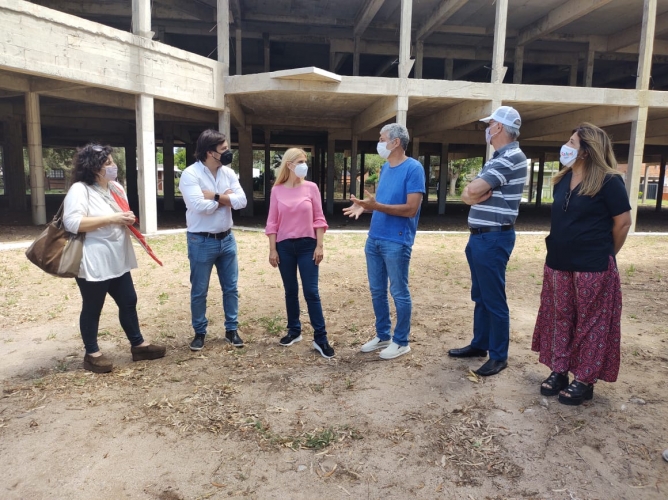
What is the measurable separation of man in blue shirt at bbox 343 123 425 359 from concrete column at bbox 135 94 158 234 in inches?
364

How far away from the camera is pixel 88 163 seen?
360 centimetres

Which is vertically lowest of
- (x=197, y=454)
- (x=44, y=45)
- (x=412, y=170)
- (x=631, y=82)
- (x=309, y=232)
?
(x=197, y=454)

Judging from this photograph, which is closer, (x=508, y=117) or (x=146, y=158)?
(x=508, y=117)

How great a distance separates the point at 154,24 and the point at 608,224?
61.0 feet

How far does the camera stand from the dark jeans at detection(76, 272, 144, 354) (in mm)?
3652

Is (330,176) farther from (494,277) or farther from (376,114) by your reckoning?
(494,277)

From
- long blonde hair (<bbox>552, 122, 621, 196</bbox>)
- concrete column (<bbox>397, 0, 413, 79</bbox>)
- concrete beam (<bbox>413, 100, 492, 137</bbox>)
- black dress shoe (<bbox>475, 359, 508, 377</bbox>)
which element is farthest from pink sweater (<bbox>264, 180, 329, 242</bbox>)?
concrete column (<bbox>397, 0, 413, 79</bbox>)

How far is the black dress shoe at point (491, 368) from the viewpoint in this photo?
3744mm

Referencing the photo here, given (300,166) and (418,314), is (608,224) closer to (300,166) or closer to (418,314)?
(300,166)

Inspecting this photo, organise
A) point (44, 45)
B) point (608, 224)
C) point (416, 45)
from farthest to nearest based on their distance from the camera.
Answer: point (416, 45) < point (44, 45) < point (608, 224)

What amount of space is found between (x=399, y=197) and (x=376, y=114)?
12.0 metres

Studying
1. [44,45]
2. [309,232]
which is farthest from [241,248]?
[309,232]

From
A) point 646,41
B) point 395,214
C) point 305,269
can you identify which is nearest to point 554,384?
point 395,214

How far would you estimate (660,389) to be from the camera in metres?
3.56
